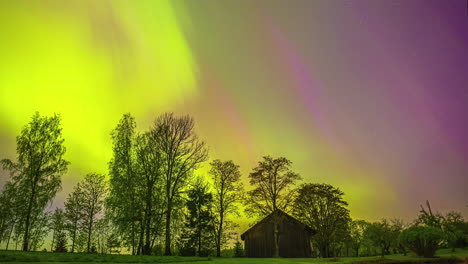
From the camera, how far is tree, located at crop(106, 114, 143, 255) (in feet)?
117

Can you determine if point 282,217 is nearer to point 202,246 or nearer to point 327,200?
point 327,200

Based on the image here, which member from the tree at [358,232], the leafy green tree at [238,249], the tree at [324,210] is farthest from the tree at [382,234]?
the leafy green tree at [238,249]

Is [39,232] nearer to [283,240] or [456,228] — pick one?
[283,240]

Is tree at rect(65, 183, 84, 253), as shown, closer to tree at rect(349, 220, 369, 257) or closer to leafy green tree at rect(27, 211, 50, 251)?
leafy green tree at rect(27, 211, 50, 251)

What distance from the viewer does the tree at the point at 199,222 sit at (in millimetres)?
49219

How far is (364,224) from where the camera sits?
83.7 metres

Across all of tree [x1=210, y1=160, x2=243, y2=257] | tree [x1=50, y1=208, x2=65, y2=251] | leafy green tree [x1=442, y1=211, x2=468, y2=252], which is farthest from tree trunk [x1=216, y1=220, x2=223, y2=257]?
leafy green tree [x1=442, y1=211, x2=468, y2=252]

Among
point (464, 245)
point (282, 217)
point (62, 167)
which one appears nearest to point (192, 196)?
point (282, 217)

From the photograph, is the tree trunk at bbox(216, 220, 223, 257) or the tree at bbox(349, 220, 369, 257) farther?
the tree at bbox(349, 220, 369, 257)

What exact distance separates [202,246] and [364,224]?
55203mm

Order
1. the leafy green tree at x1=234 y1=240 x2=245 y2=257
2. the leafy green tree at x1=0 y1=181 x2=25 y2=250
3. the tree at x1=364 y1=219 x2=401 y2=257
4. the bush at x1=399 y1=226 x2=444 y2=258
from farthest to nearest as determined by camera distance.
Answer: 1. the tree at x1=364 y1=219 x2=401 y2=257
2. the leafy green tree at x1=234 y1=240 x2=245 y2=257
3. the bush at x1=399 y1=226 x2=444 y2=258
4. the leafy green tree at x1=0 y1=181 x2=25 y2=250

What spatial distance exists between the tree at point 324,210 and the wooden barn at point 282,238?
3.89 metres

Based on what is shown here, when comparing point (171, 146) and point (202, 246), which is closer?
point (171, 146)

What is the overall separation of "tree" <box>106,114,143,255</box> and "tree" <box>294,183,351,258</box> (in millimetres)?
29253
